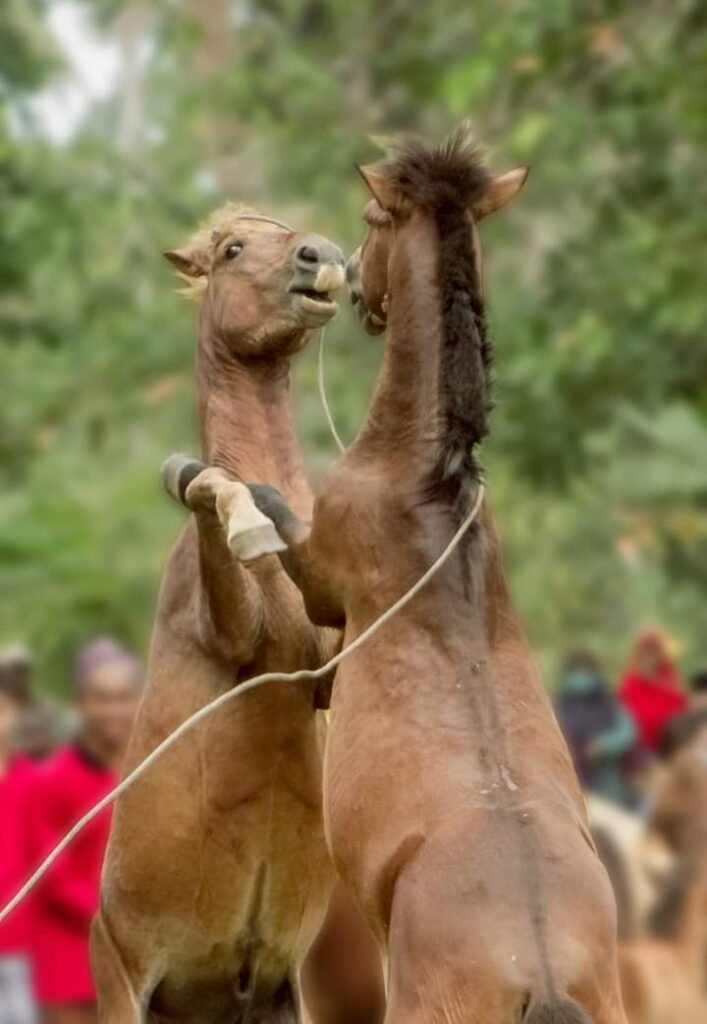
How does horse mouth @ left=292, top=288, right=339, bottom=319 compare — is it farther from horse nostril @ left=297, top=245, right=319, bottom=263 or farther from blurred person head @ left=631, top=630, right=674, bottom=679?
blurred person head @ left=631, top=630, right=674, bottom=679

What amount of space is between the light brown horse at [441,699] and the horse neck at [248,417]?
A: 680 mm

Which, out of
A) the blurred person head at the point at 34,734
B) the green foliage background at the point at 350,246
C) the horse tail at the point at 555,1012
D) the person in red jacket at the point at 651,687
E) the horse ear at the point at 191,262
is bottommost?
the horse tail at the point at 555,1012

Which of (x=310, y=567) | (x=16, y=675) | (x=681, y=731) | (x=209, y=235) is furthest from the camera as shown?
(x=16, y=675)

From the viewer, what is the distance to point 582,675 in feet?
48.5

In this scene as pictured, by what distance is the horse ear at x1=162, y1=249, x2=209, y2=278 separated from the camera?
666 cm

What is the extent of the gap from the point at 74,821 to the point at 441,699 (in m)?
4.82

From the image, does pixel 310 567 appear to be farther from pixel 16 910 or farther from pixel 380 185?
pixel 16 910

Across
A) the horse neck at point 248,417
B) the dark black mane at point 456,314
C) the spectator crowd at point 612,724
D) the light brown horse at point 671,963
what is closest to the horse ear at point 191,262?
the horse neck at point 248,417

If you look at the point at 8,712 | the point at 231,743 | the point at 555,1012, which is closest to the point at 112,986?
the point at 231,743

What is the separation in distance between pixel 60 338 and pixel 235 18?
15.3 feet

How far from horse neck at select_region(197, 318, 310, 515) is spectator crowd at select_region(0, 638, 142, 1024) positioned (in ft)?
11.2

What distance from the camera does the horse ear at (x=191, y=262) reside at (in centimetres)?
666

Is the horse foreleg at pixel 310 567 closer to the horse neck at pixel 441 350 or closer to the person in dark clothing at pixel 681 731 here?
the horse neck at pixel 441 350

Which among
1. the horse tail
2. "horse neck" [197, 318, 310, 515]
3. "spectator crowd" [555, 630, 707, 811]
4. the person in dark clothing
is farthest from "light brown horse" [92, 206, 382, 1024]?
"spectator crowd" [555, 630, 707, 811]
